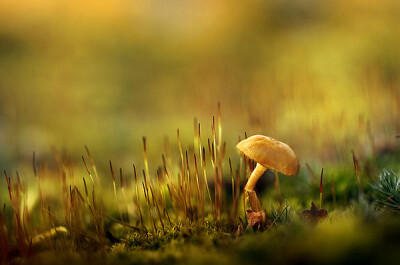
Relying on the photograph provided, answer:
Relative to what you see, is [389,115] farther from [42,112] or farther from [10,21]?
[10,21]

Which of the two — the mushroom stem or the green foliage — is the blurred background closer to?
the green foliage

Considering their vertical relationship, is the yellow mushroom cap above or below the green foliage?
above

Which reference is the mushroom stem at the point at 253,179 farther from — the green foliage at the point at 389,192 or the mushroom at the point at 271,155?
the green foliage at the point at 389,192

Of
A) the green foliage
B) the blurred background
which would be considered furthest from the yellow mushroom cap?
the blurred background

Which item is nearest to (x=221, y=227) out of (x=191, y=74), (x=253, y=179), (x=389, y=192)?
(x=253, y=179)

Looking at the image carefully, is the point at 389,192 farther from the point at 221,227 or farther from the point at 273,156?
the point at 221,227
